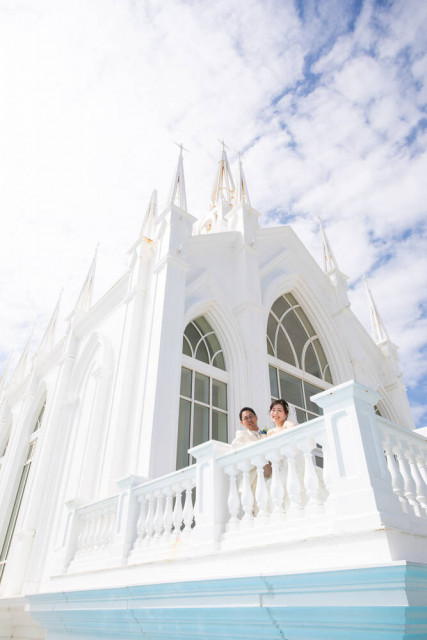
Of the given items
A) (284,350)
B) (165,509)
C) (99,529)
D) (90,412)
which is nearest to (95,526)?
(99,529)

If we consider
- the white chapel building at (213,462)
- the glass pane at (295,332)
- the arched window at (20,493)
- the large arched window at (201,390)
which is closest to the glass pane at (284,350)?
the white chapel building at (213,462)

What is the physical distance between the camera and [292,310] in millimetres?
12836

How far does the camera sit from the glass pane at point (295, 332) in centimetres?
1210

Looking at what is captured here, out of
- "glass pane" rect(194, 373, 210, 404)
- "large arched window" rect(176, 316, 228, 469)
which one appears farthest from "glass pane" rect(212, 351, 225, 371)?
"glass pane" rect(194, 373, 210, 404)

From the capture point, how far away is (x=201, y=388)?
9188mm

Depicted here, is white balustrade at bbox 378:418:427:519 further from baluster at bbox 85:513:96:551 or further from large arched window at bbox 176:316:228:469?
large arched window at bbox 176:316:228:469

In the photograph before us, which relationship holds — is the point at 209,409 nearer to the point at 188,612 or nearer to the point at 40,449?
the point at 188,612

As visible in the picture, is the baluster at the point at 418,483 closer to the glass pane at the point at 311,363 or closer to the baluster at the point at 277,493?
the baluster at the point at 277,493

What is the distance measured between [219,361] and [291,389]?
2302mm

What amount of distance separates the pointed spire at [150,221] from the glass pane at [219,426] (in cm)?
432

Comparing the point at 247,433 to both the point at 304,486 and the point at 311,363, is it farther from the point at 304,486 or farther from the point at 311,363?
the point at 311,363

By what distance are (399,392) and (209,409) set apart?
7.80m

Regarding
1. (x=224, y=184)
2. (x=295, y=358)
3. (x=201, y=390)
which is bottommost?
(x=201, y=390)

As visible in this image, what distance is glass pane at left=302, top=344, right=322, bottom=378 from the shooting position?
12.0m
